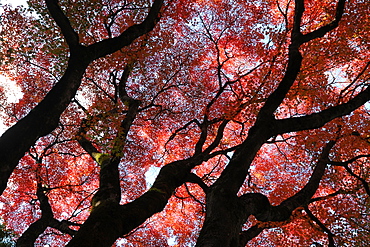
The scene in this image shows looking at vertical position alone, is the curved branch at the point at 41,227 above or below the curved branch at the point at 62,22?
below

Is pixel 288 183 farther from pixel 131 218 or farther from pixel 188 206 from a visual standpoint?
pixel 131 218

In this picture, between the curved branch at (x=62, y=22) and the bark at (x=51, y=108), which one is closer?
the bark at (x=51, y=108)

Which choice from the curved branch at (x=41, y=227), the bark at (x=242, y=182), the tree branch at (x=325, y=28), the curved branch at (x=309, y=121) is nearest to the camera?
the bark at (x=242, y=182)

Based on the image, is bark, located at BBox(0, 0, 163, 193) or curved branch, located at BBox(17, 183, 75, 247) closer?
bark, located at BBox(0, 0, 163, 193)

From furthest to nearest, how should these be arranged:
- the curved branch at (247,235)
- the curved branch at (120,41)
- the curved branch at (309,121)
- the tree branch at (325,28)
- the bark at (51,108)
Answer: the curved branch at (247,235) → the tree branch at (325,28) → the curved branch at (309,121) → the curved branch at (120,41) → the bark at (51,108)

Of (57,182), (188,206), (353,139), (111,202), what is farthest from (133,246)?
(353,139)

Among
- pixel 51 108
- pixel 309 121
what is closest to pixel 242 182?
pixel 309 121

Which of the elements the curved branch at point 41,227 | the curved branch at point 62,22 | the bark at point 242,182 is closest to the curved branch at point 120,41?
the curved branch at point 62,22

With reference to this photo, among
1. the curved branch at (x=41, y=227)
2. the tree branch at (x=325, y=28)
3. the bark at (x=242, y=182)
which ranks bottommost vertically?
the curved branch at (x=41, y=227)

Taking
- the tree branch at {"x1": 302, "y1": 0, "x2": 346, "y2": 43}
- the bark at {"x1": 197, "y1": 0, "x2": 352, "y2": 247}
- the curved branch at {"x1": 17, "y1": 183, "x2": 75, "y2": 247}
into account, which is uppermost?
the tree branch at {"x1": 302, "y1": 0, "x2": 346, "y2": 43}

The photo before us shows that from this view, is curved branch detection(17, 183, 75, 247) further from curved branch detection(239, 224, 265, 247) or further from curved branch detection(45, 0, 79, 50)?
curved branch detection(45, 0, 79, 50)

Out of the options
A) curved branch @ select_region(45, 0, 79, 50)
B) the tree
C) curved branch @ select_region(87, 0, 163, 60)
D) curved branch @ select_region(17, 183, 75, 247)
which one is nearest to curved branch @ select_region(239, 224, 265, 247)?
the tree

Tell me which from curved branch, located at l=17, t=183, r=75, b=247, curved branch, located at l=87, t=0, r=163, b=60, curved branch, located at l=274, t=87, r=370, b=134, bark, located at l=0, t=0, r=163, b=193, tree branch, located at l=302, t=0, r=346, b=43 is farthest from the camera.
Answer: curved branch, located at l=17, t=183, r=75, b=247

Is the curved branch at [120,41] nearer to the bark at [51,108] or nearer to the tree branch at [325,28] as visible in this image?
the bark at [51,108]
